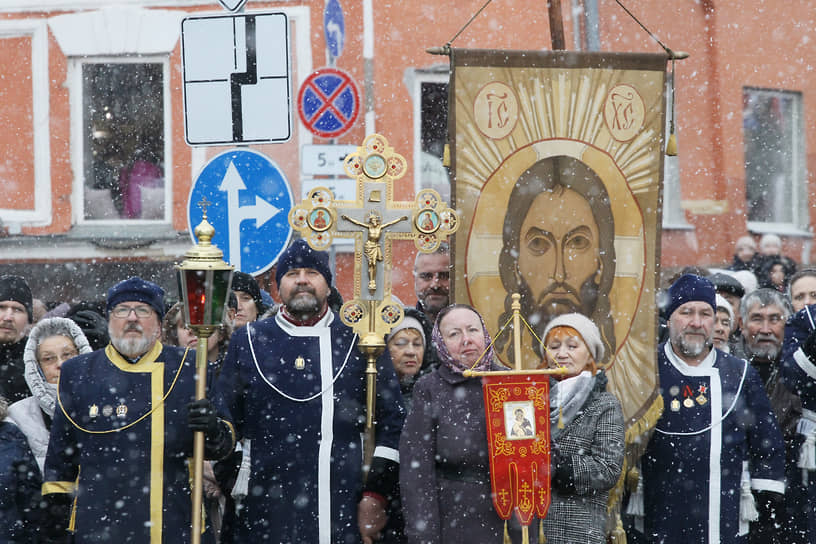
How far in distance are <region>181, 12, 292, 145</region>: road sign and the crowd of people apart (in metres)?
0.82

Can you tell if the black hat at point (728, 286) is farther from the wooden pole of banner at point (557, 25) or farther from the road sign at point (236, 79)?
the road sign at point (236, 79)

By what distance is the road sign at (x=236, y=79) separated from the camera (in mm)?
6844

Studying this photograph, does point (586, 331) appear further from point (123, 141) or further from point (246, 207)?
point (123, 141)

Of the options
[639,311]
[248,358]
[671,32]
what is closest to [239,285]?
[248,358]

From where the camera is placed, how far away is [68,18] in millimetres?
13617

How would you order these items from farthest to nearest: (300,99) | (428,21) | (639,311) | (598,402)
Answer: (428,21), (300,99), (639,311), (598,402)

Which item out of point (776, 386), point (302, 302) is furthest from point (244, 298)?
point (776, 386)

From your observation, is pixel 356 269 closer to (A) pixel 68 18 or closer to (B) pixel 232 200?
(B) pixel 232 200

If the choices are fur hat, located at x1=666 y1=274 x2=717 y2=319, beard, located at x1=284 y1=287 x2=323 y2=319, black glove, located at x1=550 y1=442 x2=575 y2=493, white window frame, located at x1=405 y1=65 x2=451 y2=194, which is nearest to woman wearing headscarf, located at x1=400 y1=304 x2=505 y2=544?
black glove, located at x1=550 y1=442 x2=575 y2=493

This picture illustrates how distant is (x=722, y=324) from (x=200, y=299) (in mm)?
3374

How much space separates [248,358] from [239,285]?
1.22 metres

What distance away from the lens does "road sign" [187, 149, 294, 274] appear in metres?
7.04

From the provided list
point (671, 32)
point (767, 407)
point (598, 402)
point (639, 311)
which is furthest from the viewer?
point (671, 32)

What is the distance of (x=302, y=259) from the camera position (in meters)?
6.36
